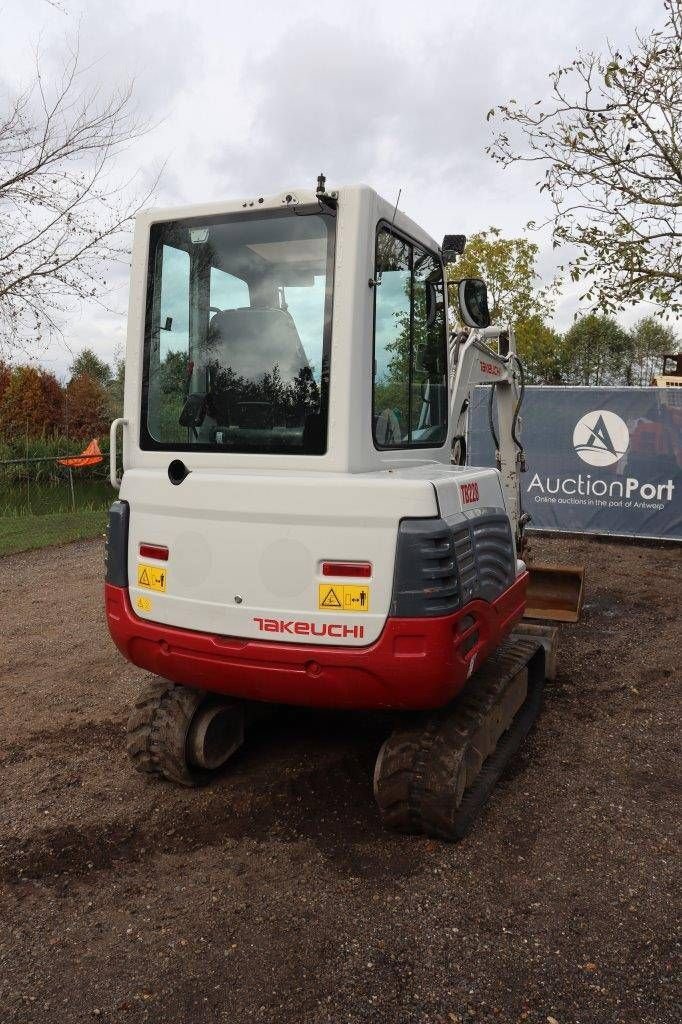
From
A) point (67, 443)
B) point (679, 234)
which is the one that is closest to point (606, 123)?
point (679, 234)

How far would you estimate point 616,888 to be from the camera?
3.25 m

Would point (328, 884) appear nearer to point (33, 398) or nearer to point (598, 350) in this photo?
point (33, 398)

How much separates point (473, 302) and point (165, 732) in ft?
9.32

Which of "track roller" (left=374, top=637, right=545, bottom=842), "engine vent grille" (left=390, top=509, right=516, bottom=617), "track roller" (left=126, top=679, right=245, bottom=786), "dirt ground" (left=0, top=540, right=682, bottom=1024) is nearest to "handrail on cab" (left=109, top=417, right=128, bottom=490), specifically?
"track roller" (left=126, top=679, right=245, bottom=786)

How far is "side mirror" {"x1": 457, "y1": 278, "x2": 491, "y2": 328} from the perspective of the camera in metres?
4.26

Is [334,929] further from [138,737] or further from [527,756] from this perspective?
[527,756]

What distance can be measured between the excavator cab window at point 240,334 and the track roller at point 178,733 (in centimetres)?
133

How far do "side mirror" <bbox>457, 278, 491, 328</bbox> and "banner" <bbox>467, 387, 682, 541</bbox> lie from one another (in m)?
6.40

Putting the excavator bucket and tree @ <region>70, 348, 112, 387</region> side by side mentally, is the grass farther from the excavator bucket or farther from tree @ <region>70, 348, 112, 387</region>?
tree @ <region>70, 348, 112, 387</region>

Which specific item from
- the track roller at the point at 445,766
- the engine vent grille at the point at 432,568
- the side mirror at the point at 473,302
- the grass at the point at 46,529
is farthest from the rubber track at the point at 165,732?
the grass at the point at 46,529

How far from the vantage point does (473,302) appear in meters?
4.34

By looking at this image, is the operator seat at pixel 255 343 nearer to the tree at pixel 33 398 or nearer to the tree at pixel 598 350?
the tree at pixel 33 398

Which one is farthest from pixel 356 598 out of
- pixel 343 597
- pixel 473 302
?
pixel 473 302

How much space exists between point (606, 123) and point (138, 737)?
8835mm
